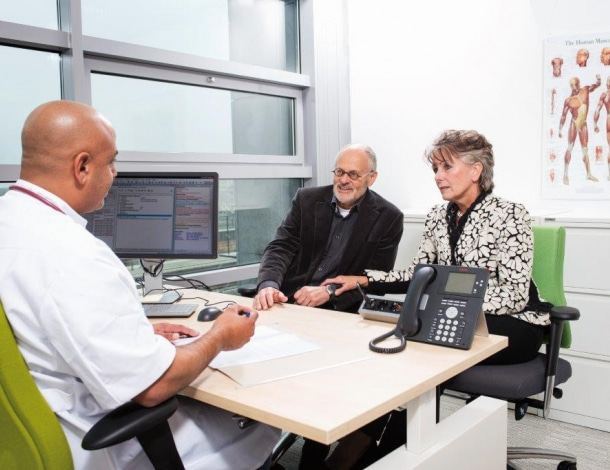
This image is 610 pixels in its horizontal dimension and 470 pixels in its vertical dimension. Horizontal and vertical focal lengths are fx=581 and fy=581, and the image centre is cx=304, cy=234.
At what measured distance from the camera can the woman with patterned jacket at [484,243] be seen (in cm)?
211

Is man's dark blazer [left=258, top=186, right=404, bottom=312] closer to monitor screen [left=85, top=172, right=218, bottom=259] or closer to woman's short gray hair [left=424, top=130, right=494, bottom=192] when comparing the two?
monitor screen [left=85, top=172, right=218, bottom=259]

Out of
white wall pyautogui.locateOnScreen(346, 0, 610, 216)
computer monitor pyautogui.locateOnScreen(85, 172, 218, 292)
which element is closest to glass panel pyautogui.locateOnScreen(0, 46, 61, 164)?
computer monitor pyautogui.locateOnScreen(85, 172, 218, 292)

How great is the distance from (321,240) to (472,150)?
884 mm

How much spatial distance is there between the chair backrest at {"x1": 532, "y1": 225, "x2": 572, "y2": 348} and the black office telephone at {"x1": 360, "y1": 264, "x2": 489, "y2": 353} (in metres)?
0.73

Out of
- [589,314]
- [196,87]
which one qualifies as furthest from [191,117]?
[589,314]

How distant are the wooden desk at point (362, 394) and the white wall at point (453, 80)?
190 cm

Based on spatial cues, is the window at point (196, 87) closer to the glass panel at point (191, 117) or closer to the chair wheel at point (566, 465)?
the glass panel at point (191, 117)


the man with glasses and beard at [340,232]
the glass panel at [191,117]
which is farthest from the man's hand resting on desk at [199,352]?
the glass panel at [191,117]

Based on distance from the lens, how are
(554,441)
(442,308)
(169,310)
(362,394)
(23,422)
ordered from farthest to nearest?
(554,441)
(169,310)
(442,308)
(362,394)
(23,422)

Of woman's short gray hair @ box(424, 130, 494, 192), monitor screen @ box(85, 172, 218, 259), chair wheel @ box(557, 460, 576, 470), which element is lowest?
chair wheel @ box(557, 460, 576, 470)

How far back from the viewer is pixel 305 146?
159 inches

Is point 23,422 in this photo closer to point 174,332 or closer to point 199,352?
point 199,352

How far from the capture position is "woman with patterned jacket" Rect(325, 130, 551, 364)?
2109 millimetres

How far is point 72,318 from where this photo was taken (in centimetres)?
111
